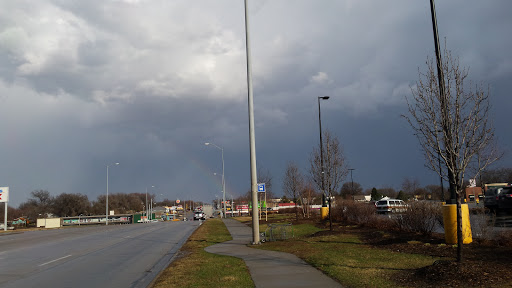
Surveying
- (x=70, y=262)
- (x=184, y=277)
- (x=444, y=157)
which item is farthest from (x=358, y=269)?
(x=70, y=262)

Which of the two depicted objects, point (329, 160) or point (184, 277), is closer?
point (184, 277)

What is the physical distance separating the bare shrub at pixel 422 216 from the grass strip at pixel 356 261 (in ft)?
7.57

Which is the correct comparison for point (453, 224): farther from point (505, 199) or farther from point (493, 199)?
point (493, 199)

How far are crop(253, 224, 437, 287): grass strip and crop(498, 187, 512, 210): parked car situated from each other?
13.8 metres

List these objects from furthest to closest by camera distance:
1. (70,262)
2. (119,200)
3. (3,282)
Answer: (119,200) < (70,262) < (3,282)

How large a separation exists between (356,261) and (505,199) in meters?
18.1

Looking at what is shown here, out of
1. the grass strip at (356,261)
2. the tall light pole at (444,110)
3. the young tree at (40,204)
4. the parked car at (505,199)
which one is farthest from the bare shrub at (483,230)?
the young tree at (40,204)

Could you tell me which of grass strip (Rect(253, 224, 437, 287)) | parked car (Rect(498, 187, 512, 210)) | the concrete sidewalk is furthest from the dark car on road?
the concrete sidewalk

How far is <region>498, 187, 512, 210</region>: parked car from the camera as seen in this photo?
23.7 meters

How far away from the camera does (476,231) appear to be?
40.3 feet

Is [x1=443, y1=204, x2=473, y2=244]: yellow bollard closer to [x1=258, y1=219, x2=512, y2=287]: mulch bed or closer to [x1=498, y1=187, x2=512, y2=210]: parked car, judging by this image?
[x1=258, y1=219, x2=512, y2=287]: mulch bed

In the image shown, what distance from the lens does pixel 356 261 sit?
1071cm

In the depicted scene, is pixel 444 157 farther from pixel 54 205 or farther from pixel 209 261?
pixel 54 205

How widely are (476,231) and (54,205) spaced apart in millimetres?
128693
